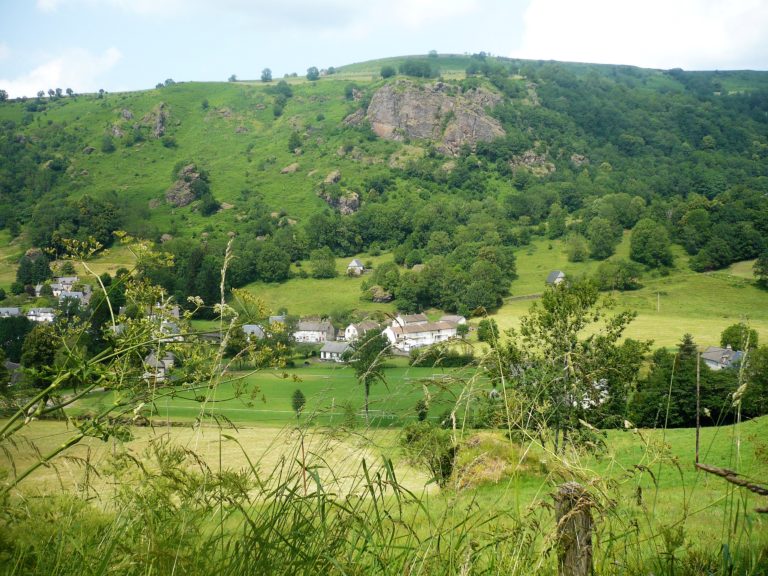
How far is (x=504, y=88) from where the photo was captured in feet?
584

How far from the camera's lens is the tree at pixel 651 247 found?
88562 mm

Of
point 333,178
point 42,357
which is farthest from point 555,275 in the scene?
point 42,357

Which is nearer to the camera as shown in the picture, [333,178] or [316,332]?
[316,332]

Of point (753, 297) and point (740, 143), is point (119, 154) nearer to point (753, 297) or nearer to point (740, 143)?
point (753, 297)

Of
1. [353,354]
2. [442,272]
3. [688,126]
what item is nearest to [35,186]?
[442,272]

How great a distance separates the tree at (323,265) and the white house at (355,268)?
2.40 meters

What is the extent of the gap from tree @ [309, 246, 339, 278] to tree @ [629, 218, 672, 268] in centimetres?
4800

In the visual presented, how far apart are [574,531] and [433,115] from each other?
551 feet

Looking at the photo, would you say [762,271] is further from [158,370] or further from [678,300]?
[158,370]

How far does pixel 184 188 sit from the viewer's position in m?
132

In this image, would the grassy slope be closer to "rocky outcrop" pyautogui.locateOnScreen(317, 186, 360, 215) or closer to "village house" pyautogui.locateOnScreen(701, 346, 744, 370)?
"village house" pyautogui.locateOnScreen(701, 346, 744, 370)

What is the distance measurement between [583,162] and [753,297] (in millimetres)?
92550

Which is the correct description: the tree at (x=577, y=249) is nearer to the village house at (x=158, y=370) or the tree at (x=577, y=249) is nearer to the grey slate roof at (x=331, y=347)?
the grey slate roof at (x=331, y=347)

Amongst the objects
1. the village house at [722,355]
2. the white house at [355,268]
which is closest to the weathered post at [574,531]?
the village house at [722,355]
